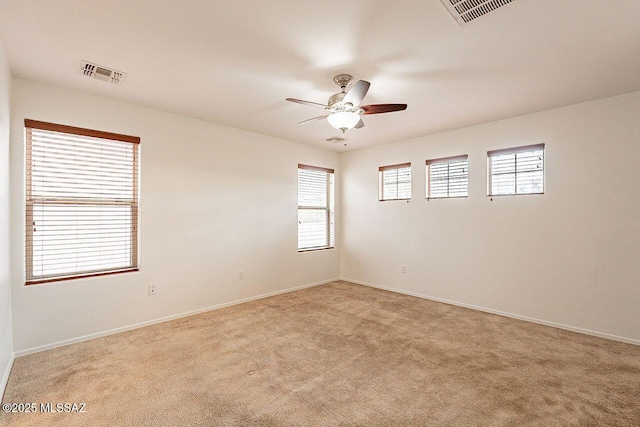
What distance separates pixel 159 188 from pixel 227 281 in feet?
5.20

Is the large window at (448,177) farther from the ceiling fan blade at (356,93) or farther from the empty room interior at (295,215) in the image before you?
the ceiling fan blade at (356,93)

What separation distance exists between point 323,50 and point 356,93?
413mm

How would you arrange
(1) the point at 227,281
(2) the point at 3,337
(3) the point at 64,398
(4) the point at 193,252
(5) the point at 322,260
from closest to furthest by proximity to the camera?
1. (3) the point at 64,398
2. (2) the point at 3,337
3. (4) the point at 193,252
4. (1) the point at 227,281
5. (5) the point at 322,260

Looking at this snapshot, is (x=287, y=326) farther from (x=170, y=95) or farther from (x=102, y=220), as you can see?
(x=170, y=95)

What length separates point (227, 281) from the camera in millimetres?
4215

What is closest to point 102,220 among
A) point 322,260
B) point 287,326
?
point 287,326

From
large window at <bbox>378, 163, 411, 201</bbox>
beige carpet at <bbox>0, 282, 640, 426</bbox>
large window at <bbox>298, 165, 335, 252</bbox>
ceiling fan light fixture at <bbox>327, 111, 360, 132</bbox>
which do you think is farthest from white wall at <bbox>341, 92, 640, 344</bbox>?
ceiling fan light fixture at <bbox>327, 111, 360, 132</bbox>

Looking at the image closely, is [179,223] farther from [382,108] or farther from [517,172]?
[517,172]

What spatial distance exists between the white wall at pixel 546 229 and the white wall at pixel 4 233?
15.4 feet

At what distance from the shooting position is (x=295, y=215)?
16.9ft

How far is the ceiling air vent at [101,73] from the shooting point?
2.53m

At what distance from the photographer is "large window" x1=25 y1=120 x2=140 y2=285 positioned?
2848 millimetres

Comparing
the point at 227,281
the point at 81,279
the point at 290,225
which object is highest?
the point at 290,225

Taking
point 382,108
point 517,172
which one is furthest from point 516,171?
point 382,108
